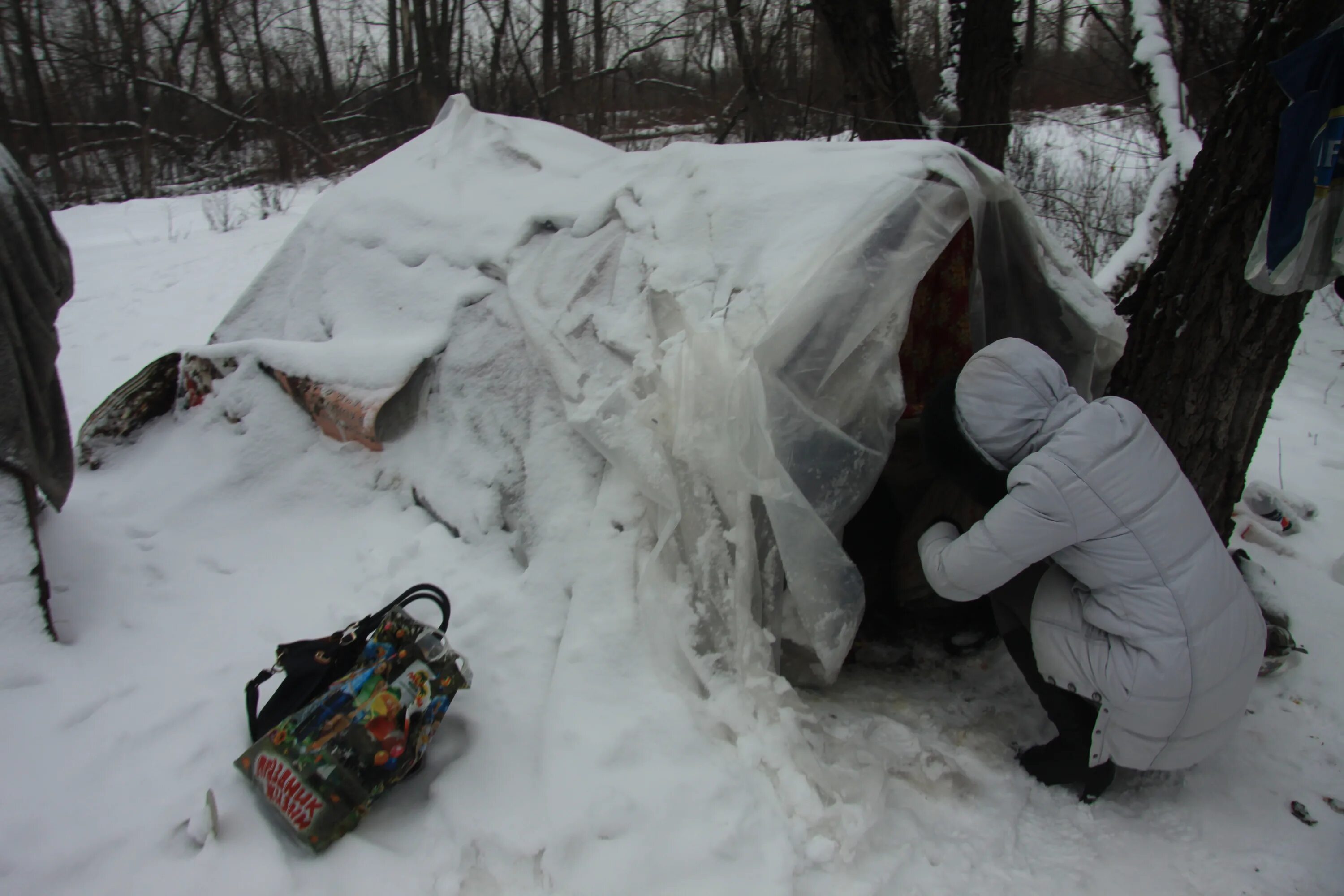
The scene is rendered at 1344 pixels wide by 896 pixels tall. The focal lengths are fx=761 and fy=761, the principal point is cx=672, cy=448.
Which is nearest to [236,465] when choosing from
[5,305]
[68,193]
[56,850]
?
[5,305]

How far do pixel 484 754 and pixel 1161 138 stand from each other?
17.2ft

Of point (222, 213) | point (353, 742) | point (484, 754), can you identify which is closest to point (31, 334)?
point (353, 742)

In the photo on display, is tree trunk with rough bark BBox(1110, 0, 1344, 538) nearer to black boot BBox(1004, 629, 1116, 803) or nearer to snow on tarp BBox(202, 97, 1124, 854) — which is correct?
snow on tarp BBox(202, 97, 1124, 854)

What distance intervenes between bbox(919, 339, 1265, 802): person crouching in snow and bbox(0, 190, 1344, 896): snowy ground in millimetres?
249

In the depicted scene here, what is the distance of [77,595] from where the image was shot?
2.21 m

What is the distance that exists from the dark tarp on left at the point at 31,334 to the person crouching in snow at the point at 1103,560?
2.43m

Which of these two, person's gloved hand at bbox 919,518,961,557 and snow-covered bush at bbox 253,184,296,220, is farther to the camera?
snow-covered bush at bbox 253,184,296,220

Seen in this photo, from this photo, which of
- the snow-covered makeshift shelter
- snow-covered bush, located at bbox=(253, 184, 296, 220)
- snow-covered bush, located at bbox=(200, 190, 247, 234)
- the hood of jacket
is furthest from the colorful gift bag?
snow-covered bush, located at bbox=(253, 184, 296, 220)

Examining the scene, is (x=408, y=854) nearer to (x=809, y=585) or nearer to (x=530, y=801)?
(x=530, y=801)

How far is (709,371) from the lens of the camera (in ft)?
6.25

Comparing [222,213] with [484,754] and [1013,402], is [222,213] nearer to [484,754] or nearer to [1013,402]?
[484,754]

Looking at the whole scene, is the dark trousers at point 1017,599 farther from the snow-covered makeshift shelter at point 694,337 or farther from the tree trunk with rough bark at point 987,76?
the tree trunk with rough bark at point 987,76

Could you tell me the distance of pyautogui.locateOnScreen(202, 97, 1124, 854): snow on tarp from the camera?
1.89 meters

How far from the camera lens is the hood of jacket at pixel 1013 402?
1709 millimetres
